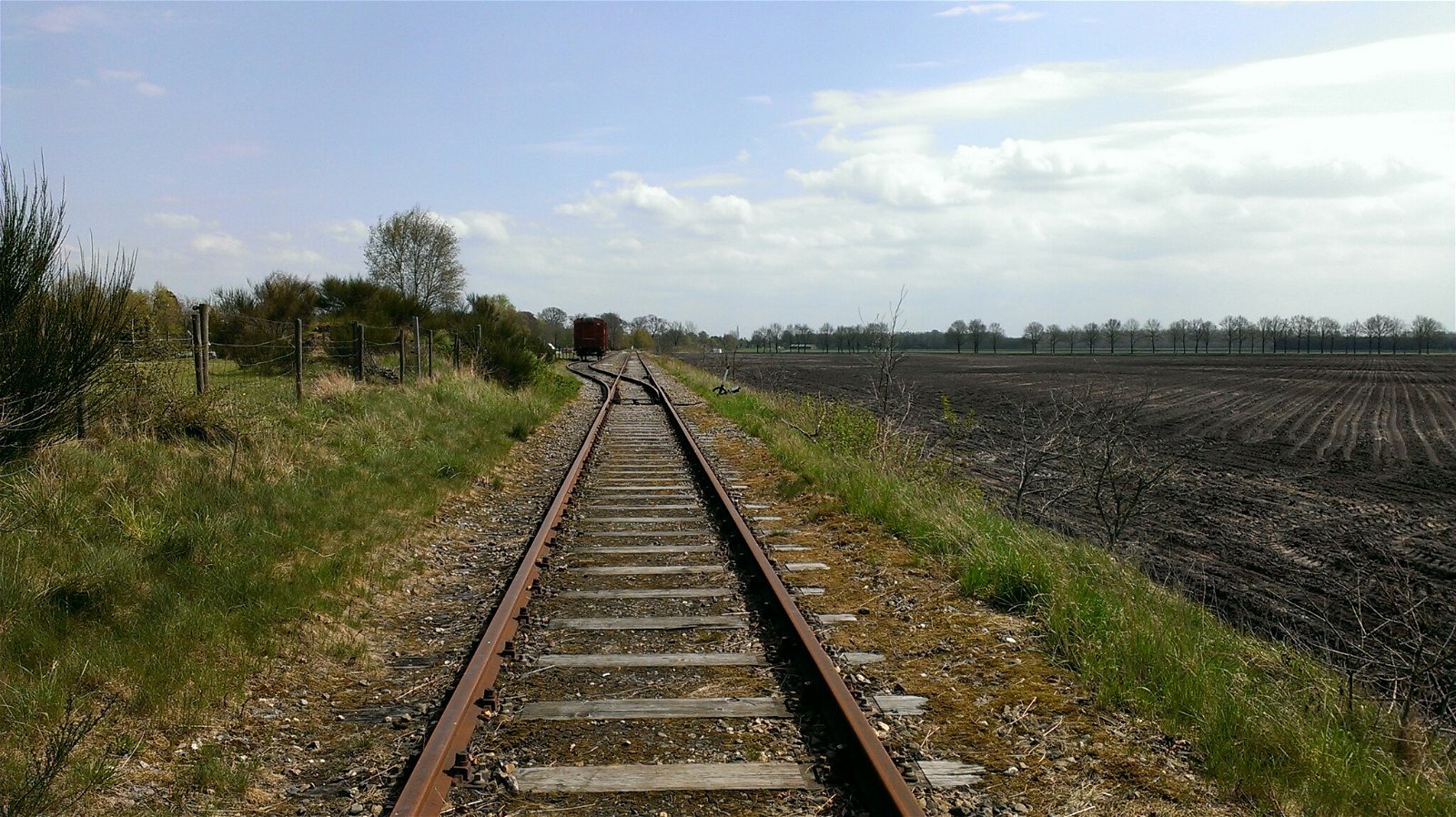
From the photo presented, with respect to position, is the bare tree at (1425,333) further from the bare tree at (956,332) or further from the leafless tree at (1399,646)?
the leafless tree at (1399,646)

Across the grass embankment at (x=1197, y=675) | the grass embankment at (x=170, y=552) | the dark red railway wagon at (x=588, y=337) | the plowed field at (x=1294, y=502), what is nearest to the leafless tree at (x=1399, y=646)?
the plowed field at (x=1294, y=502)

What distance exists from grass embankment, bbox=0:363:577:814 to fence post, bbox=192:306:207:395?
0.30 metres

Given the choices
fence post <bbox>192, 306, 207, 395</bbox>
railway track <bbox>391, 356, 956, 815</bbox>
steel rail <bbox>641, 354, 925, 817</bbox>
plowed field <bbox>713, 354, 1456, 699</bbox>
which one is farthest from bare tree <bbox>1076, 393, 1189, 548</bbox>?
fence post <bbox>192, 306, 207, 395</bbox>

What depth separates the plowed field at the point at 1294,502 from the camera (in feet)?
33.2

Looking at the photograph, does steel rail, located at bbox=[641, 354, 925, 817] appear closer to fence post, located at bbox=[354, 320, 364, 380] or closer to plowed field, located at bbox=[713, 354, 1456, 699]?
plowed field, located at bbox=[713, 354, 1456, 699]

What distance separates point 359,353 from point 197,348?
6.91 meters

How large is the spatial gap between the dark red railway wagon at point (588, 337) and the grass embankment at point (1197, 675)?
52.8 m

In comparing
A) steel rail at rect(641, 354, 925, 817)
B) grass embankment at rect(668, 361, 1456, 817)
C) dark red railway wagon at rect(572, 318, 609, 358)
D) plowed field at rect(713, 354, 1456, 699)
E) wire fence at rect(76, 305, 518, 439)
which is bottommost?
plowed field at rect(713, 354, 1456, 699)

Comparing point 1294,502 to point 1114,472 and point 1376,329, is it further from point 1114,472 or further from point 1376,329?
point 1376,329

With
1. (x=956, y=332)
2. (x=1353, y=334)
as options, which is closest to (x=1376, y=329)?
(x=1353, y=334)

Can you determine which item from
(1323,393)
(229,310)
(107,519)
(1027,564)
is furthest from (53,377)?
(1323,393)

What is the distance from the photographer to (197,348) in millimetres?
10758

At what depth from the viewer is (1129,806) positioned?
12.2 feet

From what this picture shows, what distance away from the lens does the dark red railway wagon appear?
61.6 meters
